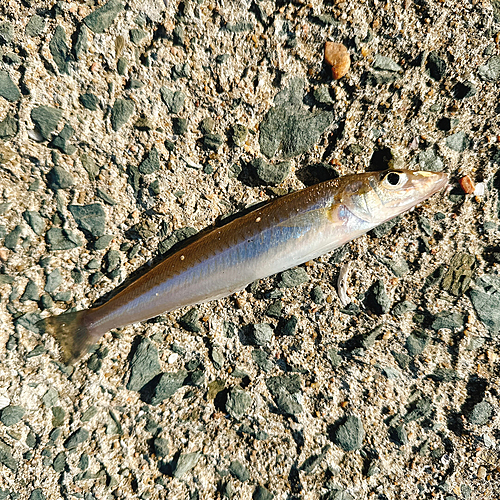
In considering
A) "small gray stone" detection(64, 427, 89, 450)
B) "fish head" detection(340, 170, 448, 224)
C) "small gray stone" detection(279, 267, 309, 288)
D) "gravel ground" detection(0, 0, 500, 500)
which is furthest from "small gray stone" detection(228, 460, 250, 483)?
"fish head" detection(340, 170, 448, 224)

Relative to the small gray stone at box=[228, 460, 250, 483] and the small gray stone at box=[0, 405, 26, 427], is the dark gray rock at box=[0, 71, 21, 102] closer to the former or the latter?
the small gray stone at box=[0, 405, 26, 427]

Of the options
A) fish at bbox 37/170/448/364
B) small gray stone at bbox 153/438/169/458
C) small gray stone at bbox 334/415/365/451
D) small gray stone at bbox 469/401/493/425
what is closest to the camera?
fish at bbox 37/170/448/364

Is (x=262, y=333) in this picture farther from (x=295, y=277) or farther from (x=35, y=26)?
(x=35, y=26)

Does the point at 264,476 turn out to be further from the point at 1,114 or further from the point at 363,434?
the point at 1,114

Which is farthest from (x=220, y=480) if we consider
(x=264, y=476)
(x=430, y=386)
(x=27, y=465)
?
(x=430, y=386)

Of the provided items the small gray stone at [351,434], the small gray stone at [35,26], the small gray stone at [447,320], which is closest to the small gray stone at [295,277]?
the small gray stone at [447,320]

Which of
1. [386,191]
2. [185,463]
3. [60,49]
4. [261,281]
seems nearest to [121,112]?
[60,49]
